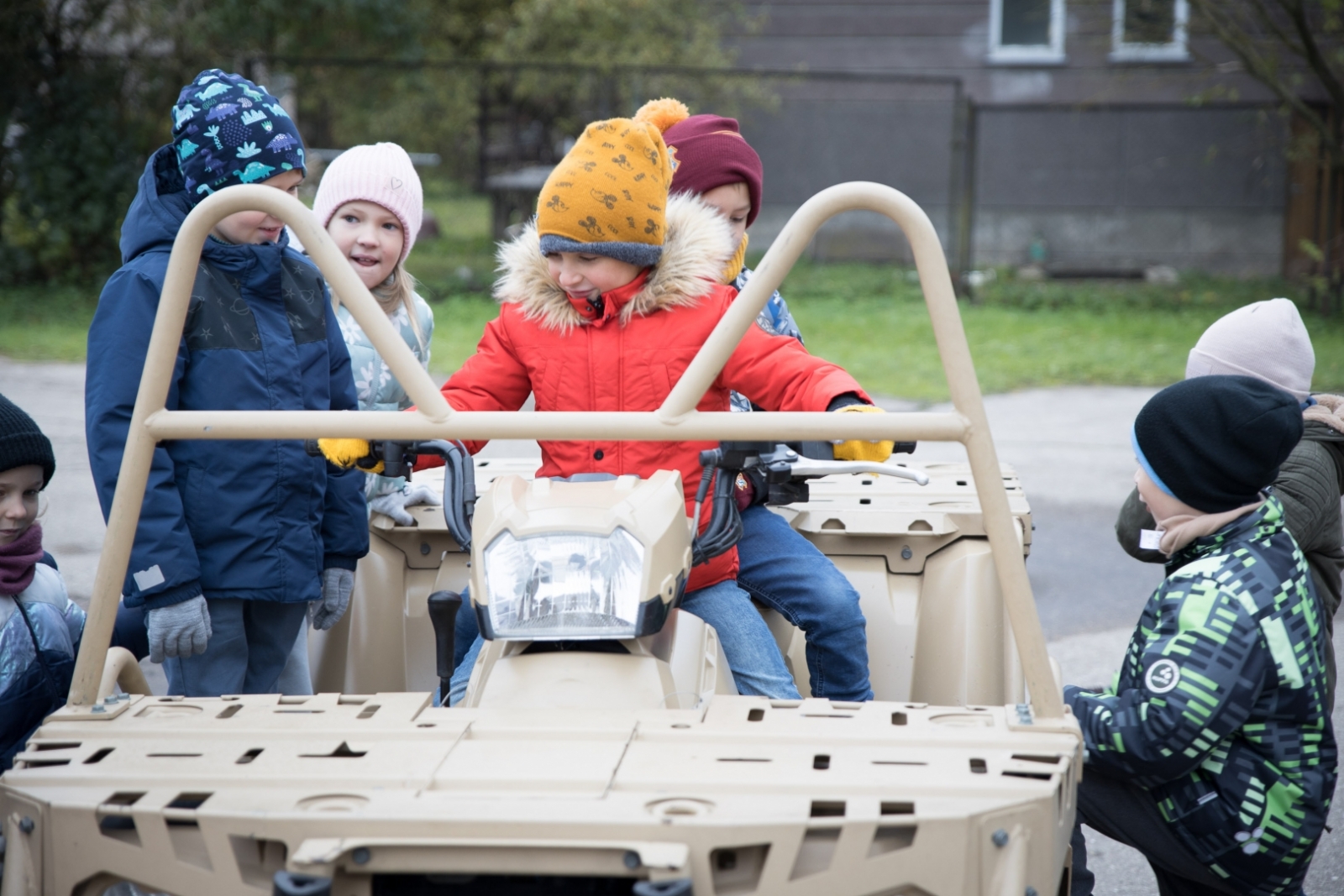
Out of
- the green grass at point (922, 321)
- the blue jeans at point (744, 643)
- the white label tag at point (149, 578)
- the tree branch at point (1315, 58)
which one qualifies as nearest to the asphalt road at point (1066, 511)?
the green grass at point (922, 321)

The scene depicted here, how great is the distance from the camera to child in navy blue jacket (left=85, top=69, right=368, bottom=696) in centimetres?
259

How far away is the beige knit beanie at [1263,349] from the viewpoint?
2809 mm

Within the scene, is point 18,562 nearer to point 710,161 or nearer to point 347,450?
point 347,450

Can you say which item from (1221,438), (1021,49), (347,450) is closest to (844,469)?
(1221,438)

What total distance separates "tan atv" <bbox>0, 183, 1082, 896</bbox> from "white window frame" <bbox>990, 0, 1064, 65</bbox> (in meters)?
16.7

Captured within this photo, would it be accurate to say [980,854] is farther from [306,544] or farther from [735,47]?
[735,47]

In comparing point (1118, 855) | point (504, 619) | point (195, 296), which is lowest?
point (1118, 855)

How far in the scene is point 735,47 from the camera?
58.0 feet

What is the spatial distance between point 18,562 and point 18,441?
0.78ft

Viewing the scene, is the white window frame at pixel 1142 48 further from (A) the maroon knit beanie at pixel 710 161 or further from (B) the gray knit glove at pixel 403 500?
(B) the gray knit glove at pixel 403 500

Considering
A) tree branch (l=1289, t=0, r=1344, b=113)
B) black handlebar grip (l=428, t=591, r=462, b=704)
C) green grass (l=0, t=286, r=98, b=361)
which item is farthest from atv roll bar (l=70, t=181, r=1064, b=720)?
tree branch (l=1289, t=0, r=1344, b=113)

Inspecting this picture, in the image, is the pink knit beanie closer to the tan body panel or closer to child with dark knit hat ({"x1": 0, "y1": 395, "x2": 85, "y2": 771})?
child with dark knit hat ({"x1": 0, "y1": 395, "x2": 85, "y2": 771})

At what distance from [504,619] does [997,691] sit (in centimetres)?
164

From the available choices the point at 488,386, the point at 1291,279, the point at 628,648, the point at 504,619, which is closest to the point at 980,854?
the point at 628,648
